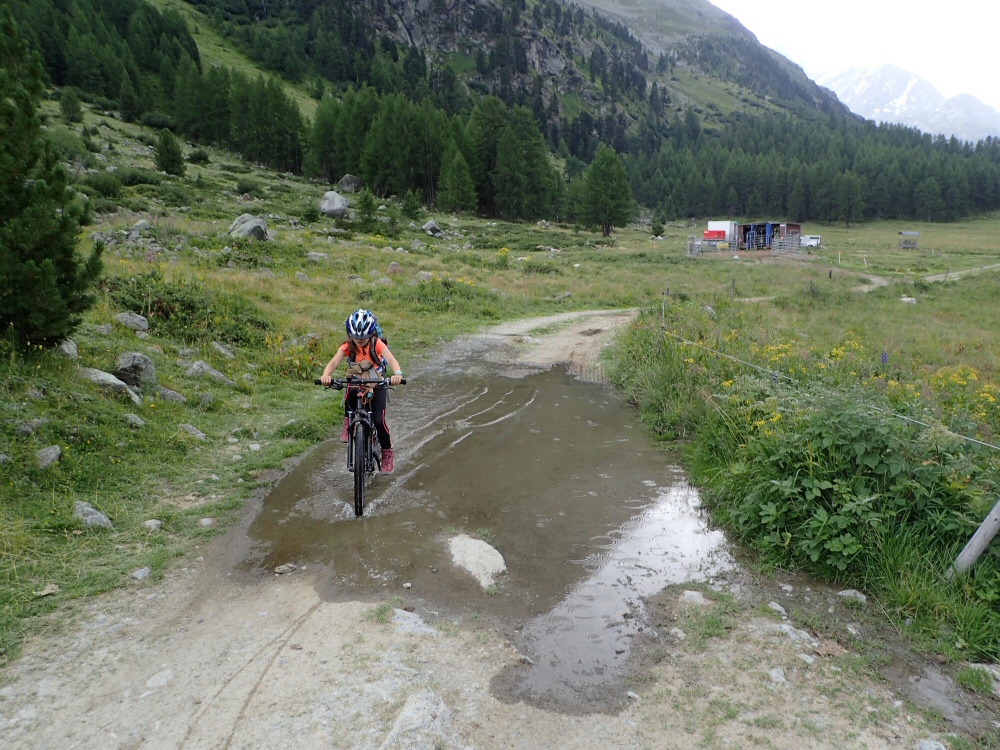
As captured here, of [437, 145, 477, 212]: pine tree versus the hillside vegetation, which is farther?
[437, 145, 477, 212]: pine tree

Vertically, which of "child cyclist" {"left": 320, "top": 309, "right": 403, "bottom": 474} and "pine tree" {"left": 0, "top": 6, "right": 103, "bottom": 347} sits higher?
"pine tree" {"left": 0, "top": 6, "right": 103, "bottom": 347}

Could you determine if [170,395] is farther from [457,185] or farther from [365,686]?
[457,185]

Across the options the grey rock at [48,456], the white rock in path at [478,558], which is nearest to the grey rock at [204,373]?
the grey rock at [48,456]

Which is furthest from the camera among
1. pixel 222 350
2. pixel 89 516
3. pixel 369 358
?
pixel 222 350

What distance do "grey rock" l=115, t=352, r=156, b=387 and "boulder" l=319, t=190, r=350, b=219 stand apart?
3718 centimetres

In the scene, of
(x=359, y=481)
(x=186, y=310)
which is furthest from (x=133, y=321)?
(x=359, y=481)

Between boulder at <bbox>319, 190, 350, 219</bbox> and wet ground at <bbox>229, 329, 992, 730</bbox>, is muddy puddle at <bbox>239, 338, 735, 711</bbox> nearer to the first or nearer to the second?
wet ground at <bbox>229, 329, 992, 730</bbox>

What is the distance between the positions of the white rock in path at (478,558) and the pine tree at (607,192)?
232 feet

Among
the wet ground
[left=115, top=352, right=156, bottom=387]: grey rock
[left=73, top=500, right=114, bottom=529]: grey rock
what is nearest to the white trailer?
the wet ground

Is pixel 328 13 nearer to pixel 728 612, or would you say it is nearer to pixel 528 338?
pixel 528 338

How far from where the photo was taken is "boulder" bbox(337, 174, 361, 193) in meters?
70.1

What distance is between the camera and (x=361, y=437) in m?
6.77

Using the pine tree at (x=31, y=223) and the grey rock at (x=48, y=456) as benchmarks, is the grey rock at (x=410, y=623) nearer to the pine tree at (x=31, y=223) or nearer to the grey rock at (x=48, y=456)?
the grey rock at (x=48, y=456)

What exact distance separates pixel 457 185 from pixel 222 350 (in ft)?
191
